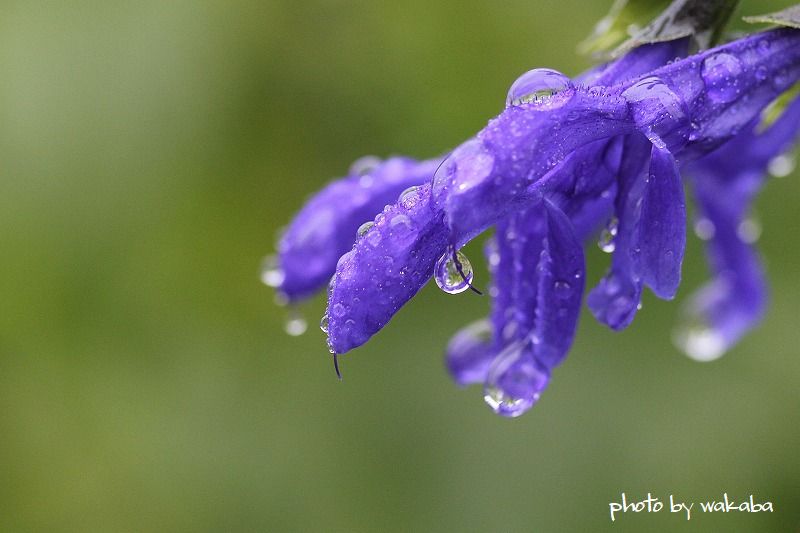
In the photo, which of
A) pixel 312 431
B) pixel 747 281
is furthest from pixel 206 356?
pixel 747 281

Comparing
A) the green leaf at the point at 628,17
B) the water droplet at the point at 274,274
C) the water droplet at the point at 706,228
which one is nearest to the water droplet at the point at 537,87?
the green leaf at the point at 628,17

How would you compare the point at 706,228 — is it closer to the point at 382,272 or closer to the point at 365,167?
the point at 365,167

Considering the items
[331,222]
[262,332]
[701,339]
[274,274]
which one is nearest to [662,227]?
[331,222]

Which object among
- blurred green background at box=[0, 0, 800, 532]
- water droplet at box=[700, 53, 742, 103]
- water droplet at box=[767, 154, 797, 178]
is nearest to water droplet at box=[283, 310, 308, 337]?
water droplet at box=[700, 53, 742, 103]

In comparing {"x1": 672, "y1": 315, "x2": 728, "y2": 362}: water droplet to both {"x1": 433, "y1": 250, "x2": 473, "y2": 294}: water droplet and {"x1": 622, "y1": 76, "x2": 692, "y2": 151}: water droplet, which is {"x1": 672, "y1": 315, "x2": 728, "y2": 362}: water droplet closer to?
{"x1": 622, "y1": 76, "x2": 692, "y2": 151}: water droplet

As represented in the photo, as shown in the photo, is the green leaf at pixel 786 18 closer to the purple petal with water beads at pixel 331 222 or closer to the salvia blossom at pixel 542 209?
the salvia blossom at pixel 542 209

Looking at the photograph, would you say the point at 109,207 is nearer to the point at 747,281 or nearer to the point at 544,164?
the point at 747,281
